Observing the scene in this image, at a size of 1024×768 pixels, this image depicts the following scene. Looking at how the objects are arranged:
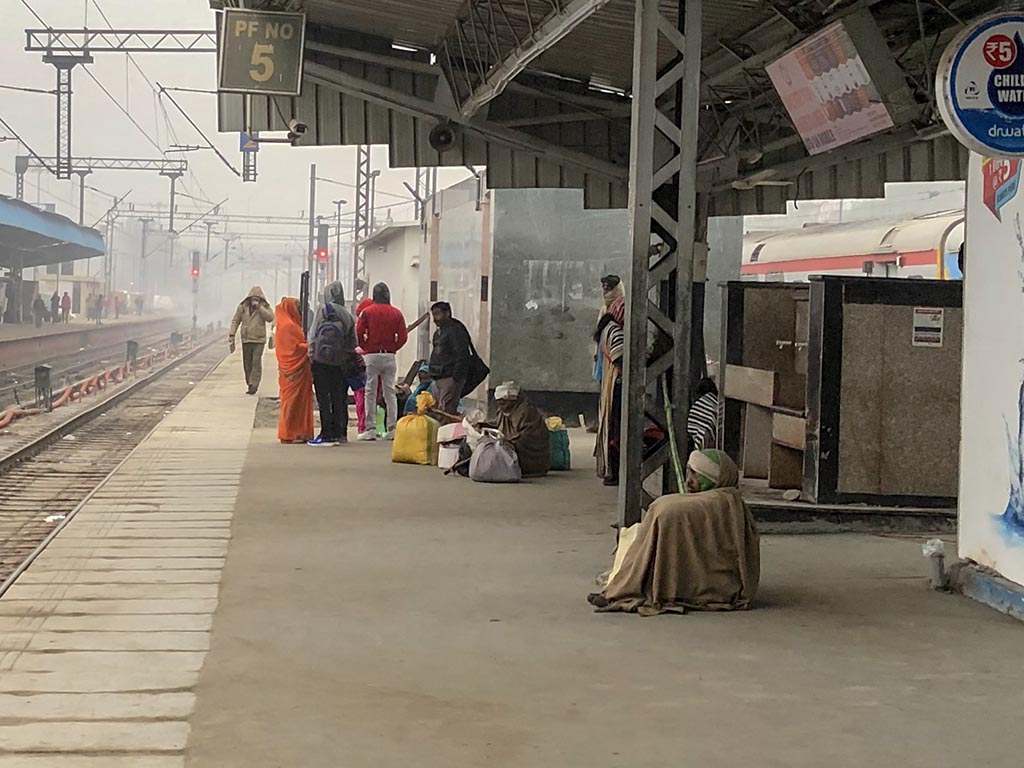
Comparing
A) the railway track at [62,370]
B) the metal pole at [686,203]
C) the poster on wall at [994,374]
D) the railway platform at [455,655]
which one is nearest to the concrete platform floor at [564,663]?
the railway platform at [455,655]

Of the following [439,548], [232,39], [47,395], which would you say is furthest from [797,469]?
[47,395]

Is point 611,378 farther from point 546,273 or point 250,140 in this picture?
point 546,273

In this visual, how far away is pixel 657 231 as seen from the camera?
8.64 m

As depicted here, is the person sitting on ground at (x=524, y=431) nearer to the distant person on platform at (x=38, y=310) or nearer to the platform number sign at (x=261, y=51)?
the platform number sign at (x=261, y=51)

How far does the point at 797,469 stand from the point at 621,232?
807 cm

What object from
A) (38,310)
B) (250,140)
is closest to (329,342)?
(250,140)

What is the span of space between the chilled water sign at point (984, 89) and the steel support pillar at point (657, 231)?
2163mm

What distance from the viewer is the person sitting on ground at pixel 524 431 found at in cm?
1209

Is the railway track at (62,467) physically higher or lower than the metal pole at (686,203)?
lower

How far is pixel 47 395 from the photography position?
22094 mm

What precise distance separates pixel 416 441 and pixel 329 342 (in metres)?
1.94

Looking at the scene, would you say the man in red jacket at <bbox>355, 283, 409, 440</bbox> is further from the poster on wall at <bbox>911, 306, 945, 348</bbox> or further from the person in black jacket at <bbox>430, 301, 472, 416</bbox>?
the poster on wall at <bbox>911, 306, 945, 348</bbox>

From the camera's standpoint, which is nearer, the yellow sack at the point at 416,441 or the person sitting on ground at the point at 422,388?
the yellow sack at the point at 416,441

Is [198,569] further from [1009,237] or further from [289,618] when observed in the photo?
[1009,237]
